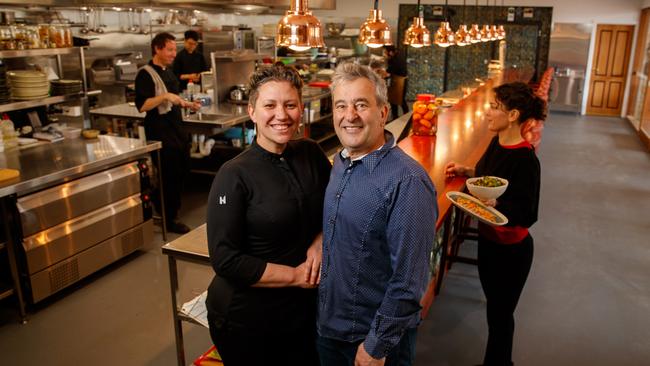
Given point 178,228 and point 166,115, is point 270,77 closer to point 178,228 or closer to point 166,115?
point 166,115

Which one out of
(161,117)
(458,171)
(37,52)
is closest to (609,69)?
(458,171)

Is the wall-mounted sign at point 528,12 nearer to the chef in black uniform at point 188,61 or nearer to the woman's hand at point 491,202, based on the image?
the chef in black uniform at point 188,61

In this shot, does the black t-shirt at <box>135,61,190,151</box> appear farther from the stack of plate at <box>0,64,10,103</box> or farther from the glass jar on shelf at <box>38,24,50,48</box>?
the stack of plate at <box>0,64,10,103</box>

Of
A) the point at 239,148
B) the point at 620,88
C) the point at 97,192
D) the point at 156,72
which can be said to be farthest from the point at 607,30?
the point at 97,192

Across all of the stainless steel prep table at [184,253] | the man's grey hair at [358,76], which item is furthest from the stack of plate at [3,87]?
the man's grey hair at [358,76]

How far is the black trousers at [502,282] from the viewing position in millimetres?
2725

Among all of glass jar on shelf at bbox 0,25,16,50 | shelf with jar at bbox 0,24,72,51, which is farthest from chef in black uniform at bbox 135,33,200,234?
glass jar on shelf at bbox 0,25,16,50

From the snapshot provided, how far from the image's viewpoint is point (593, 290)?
4266mm

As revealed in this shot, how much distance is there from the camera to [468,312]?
3900mm

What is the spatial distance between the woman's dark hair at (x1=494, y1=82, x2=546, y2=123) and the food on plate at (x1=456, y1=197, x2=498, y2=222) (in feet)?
1.68

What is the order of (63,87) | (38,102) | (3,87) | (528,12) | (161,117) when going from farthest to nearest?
(528,12)
(161,117)
(63,87)
(38,102)
(3,87)

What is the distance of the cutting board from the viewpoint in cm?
345

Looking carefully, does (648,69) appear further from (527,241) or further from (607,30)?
(527,241)

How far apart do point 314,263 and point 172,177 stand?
3.62 m
